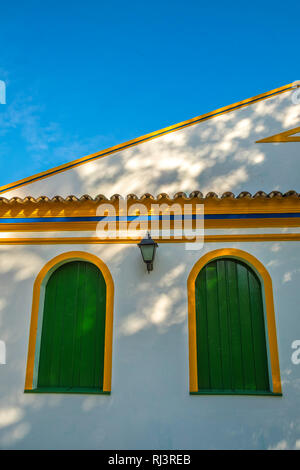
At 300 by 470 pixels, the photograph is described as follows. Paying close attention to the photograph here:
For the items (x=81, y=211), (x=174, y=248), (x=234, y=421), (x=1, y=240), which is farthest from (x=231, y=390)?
(x=1, y=240)

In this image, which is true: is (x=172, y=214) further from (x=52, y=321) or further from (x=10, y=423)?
(x=10, y=423)

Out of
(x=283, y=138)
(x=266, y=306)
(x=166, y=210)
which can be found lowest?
(x=266, y=306)

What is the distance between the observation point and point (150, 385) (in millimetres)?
4895

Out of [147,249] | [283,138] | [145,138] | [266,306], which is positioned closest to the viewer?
[147,249]

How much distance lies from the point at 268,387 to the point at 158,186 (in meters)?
3.42

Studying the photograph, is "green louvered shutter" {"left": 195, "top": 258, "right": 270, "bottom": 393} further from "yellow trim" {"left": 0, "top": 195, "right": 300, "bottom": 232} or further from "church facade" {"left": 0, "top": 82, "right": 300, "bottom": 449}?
"yellow trim" {"left": 0, "top": 195, "right": 300, "bottom": 232}

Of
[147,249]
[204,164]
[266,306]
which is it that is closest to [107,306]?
[147,249]

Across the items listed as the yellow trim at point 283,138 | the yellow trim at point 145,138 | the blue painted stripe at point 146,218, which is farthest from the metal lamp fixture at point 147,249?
the yellow trim at point 283,138

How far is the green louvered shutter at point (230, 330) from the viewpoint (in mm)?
5008

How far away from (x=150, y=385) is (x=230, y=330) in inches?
52.7

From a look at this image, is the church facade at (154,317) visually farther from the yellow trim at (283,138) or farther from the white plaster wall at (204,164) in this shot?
the yellow trim at (283,138)

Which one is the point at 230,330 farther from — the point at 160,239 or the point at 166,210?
the point at 166,210

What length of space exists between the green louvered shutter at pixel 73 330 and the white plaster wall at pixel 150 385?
254 mm

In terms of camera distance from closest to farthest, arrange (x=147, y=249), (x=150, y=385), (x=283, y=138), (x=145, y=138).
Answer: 1. (x=150, y=385)
2. (x=147, y=249)
3. (x=283, y=138)
4. (x=145, y=138)
